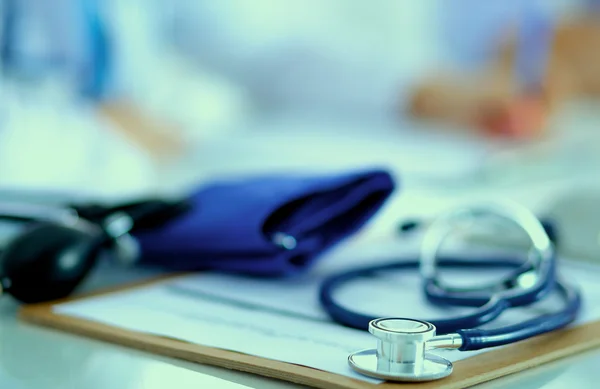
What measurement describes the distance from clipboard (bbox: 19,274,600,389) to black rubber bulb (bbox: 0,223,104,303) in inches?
0.8

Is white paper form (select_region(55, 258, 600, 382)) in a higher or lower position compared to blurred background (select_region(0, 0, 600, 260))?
lower

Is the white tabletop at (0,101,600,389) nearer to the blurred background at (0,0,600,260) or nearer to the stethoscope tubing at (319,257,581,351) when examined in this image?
the stethoscope tubing at (319,257,581,351)

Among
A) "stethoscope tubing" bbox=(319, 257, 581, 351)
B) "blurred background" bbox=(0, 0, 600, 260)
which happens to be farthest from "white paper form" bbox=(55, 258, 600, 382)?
"blurred background" bbox=(0, 0, 600, 260)

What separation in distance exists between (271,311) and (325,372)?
0.12m

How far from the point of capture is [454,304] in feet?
1.47

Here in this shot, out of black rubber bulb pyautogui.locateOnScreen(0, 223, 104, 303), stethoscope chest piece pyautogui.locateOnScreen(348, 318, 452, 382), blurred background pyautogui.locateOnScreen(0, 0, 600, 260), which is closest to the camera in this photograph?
stethoscope chest piece pyautogui.locateOnScreen(348, 318, 452, 382)

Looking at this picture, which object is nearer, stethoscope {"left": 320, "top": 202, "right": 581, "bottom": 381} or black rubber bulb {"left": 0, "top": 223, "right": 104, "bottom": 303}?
stethoscope {"left": 320, "top": 202, "right": 581, "bottom": 381}

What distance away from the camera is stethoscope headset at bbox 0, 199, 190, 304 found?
0.47 metres

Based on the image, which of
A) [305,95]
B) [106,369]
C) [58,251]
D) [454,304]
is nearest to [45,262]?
[58,251]

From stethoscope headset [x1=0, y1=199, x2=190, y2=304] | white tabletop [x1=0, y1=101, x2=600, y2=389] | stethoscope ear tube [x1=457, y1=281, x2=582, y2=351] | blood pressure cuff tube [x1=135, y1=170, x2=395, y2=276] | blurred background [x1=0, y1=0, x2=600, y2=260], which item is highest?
blurred background [x1=0, y1=0, x2=600, y2=260]

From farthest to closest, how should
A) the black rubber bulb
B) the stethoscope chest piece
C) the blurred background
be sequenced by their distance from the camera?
the blurred background < the black rubber bulb < the stethoscope chest piece

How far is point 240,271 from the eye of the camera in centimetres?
56

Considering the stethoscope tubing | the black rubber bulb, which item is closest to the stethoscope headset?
the black rubber bulb

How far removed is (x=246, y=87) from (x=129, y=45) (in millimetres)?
550
